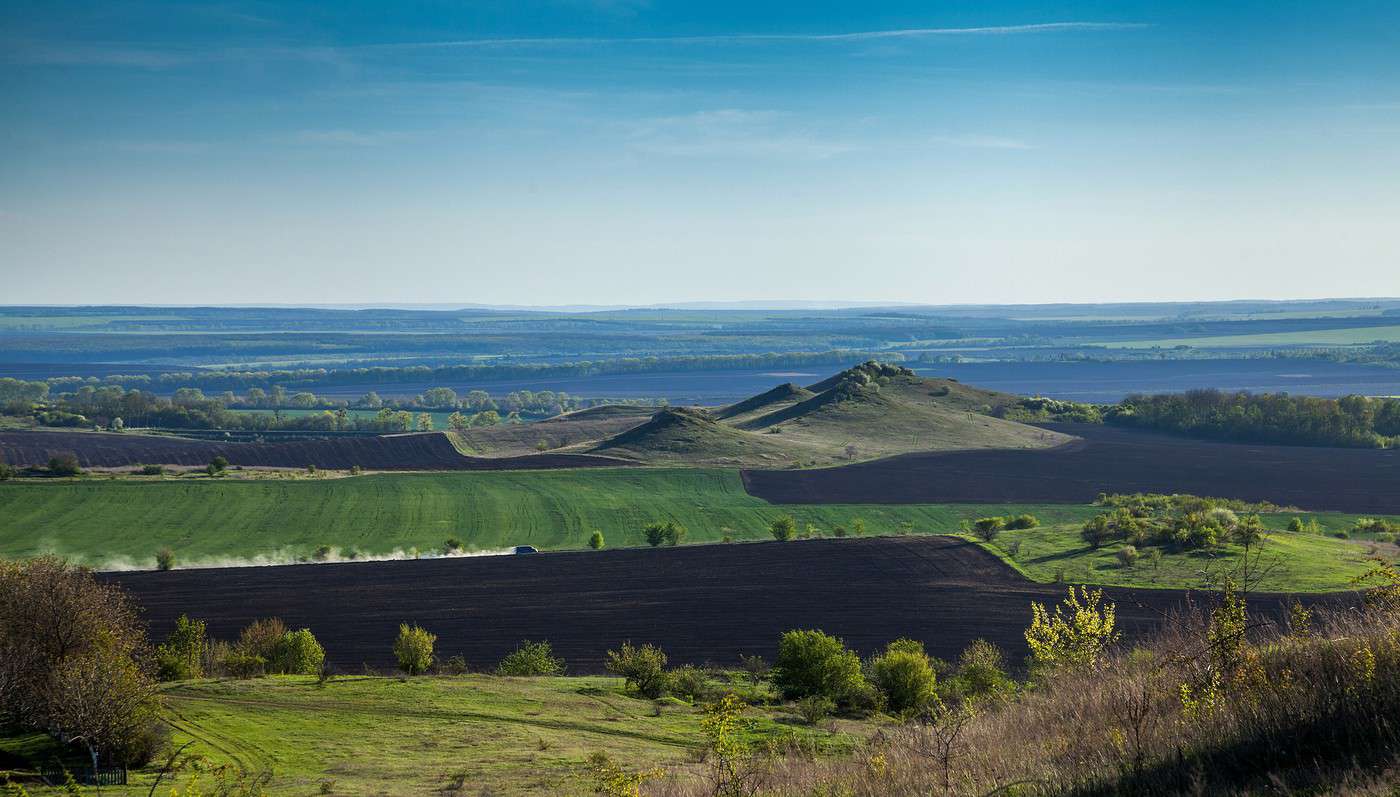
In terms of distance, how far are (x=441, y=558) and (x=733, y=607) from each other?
24.7 m

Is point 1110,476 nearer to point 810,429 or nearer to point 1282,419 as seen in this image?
point 1282,419

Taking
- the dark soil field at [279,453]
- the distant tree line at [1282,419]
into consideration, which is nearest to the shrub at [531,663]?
the dark soil field at [279,453]

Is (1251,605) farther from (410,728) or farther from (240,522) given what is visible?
(240,522)

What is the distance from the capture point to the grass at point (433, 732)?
1024 inches

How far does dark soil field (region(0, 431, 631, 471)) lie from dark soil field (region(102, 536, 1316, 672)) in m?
45.8

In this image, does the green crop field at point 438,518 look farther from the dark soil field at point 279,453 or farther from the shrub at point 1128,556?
the dark soil field at point 279,453

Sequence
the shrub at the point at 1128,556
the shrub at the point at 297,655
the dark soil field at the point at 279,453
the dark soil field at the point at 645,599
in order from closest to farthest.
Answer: the shrub at the point at 297,655 < the dark soil field at the point at 645,599 < the shrub at the point at 1128,556 < the dark soil field at the point at 279,453

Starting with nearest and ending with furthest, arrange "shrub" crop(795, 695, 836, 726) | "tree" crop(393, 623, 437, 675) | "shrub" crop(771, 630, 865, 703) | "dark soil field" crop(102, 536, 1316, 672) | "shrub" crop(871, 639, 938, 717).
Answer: "shrub" crop(795, 695, 836, 726) < "shrub" crop(871, 639, 938, 717) < "shrub" crop(771, 630, 865, 703) < "tree" crop(393, 623, 437, 675) < "dark soil field" crop(102, 536, 1316, 672)

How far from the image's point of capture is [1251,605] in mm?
53344

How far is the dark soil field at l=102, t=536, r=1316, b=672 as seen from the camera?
51906mm

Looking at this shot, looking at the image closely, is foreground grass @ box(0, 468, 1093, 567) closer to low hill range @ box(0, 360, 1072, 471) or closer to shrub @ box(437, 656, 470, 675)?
low hill range @ box(0, 360, 1072, 471)

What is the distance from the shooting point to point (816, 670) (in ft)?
130

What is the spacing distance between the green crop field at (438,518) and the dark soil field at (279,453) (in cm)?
1226

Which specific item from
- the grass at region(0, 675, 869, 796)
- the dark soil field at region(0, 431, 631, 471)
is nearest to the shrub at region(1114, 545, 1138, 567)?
the grass at region(0, 675, 869, 796)
